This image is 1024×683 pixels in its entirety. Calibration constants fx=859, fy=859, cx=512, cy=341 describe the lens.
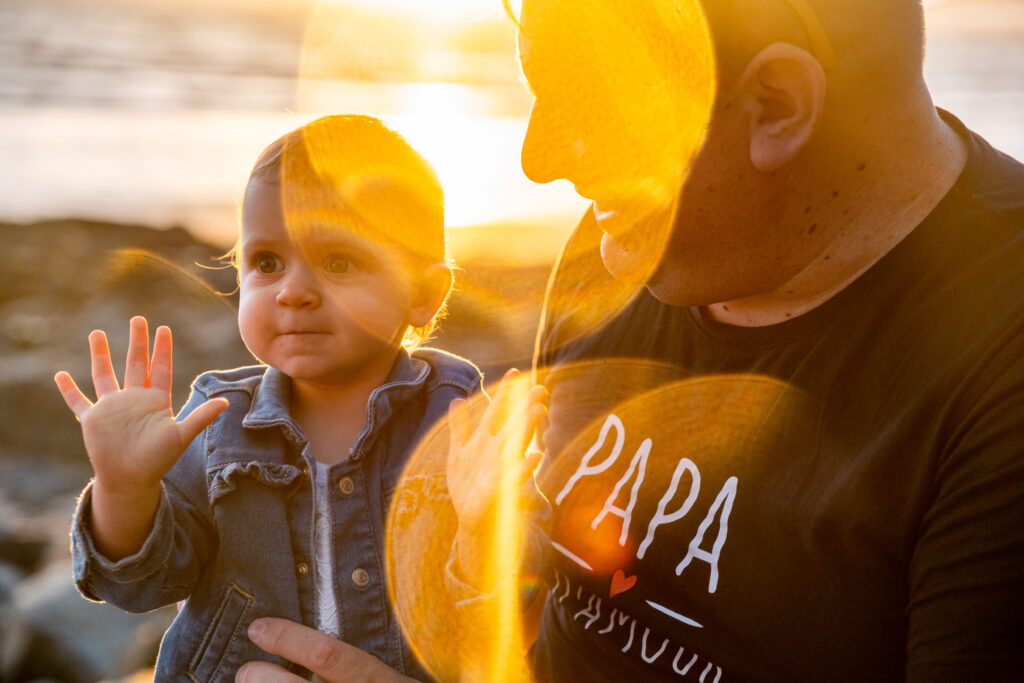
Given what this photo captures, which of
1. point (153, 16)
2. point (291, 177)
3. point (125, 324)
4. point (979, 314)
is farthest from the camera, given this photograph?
point (153, 16)

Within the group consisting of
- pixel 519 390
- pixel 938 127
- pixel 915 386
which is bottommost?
pixel 519 390

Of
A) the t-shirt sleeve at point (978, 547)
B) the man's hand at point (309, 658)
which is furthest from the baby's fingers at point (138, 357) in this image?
the t-shirt sleeve at point (978, 547)

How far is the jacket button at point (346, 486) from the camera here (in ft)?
5.43

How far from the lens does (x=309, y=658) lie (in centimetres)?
153

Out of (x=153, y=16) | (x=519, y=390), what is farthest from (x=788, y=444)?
(x=153, y=16)

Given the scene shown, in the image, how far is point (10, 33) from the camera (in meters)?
9.85

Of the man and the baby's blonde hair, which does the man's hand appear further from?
the baby's blonde hair

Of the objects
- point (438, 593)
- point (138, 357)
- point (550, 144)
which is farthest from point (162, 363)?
point (550, 144)

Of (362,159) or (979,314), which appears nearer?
(979,314)

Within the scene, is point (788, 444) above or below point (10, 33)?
below

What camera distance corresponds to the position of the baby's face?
5.28 ft

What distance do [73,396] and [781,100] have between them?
1.29 m

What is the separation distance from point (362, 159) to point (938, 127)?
1.03 metres

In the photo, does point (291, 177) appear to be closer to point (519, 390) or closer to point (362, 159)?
point (362, 159)
